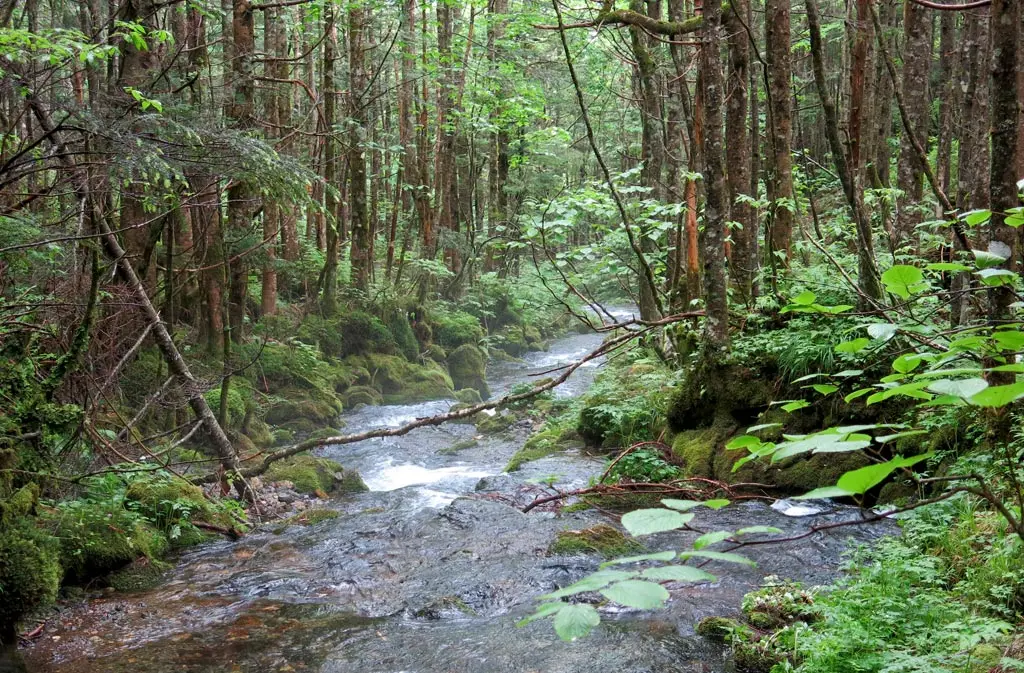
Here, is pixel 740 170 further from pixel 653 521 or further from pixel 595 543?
pixel 653 521

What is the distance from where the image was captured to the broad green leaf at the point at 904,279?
5.97 feet

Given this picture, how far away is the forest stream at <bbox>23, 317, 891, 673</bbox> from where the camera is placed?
5289mm

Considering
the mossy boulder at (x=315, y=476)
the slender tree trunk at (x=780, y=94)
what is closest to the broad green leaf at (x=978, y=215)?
the slender tree trunk at (x=780, y=94)

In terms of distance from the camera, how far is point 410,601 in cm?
650

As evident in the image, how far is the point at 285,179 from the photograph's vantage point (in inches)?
302

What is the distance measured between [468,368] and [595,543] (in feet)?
47.9

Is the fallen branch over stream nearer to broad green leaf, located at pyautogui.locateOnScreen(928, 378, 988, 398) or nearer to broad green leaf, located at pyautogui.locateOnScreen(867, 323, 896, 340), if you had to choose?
broad green leaf, located at pyautogui.locateOnScreen(867, 323, 896, 340)

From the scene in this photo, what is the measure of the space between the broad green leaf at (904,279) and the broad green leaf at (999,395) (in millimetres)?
531

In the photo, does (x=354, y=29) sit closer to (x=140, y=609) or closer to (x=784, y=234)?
(x=784, y=234)

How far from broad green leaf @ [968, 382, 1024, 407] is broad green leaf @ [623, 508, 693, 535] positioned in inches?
23.2

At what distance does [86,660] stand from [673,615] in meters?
4.48

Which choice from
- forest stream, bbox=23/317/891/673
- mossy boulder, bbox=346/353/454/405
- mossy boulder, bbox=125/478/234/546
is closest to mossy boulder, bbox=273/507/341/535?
forest stream, bbox=23/317/891/673

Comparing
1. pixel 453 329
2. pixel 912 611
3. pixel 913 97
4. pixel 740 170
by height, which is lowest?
pixel 453 329

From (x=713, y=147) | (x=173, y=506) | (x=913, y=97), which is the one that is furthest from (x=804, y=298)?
(x=913, y=97)
